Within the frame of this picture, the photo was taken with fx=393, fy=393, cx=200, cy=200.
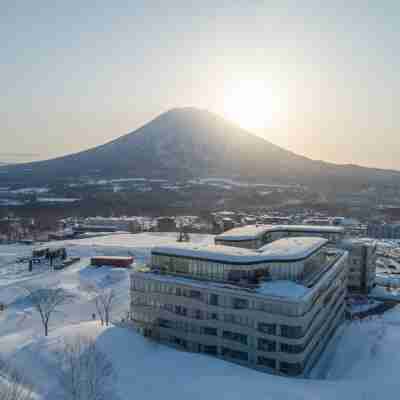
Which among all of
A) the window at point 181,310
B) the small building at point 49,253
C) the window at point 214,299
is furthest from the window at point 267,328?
the small building at point 49,253

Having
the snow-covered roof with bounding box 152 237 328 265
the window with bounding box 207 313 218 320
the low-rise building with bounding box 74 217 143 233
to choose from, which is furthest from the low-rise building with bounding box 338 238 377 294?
the low-rise building with bounding box 74 217 143 233

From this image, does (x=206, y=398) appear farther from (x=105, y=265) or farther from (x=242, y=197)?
(x=242, y=197)

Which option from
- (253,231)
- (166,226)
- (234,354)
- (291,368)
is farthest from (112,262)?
(166,226)

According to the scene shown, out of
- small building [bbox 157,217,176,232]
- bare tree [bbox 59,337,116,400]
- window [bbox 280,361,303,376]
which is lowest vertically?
small building [bbox 157,217,176,232]

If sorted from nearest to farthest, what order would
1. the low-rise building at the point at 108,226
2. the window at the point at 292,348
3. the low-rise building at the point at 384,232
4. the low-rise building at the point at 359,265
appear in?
1. the window at the point at 292,348
2. the low-rise building at the point at 359,265
3. the low-rise building at the point at 384,232
4. the low-rise building at the point at 108,226

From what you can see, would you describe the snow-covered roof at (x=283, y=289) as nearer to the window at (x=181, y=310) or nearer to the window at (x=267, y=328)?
the window at (x=267, y=328)

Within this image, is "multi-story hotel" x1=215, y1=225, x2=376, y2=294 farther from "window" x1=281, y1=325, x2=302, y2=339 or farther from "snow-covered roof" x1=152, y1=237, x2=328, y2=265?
"window" x1=281, y1=325, x2=302, y2=339

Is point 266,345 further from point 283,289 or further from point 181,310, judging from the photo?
point 181,310
